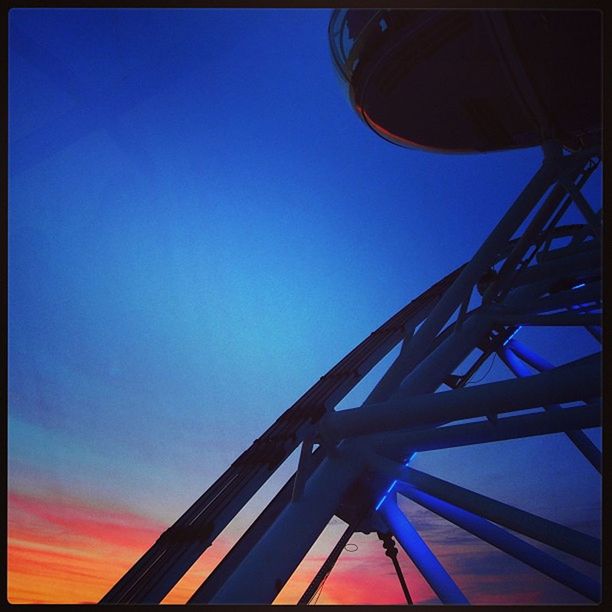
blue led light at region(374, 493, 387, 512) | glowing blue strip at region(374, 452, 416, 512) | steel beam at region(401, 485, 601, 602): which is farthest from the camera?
blue led light at region(374, 493, 387, 512)

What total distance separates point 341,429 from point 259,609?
139 inches

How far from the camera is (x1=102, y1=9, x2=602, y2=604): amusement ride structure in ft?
26.4

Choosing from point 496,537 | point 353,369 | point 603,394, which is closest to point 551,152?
point 353,369

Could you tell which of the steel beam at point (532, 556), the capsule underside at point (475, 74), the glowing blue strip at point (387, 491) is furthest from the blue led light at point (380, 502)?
the capsule underside at point (475, 74)

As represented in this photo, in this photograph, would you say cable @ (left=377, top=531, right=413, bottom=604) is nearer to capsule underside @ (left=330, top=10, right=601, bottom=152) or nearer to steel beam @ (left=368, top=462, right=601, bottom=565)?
steel beam @ (left=368, top=462, right=601, bottom=565)

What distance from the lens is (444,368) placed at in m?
11.9

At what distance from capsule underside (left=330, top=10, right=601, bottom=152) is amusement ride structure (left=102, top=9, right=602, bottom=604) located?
0.11 feet

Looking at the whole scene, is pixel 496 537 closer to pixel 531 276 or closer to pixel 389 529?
pixel 389 529

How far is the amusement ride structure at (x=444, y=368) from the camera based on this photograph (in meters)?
8.05

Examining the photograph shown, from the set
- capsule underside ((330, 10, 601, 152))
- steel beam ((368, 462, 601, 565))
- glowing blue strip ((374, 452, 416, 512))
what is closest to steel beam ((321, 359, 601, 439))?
steel beam ((368, 462, 601, 565))

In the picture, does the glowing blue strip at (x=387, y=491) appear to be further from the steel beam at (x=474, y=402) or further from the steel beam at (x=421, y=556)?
the steel beam at (x=474, y=402)

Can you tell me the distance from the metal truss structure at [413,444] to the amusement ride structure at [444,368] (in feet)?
0.08

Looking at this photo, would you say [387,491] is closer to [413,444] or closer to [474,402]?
[413,444]

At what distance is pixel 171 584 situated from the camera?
26.2ft
